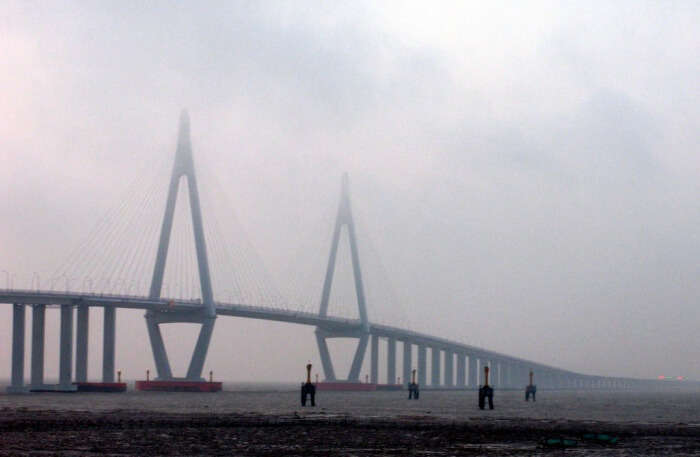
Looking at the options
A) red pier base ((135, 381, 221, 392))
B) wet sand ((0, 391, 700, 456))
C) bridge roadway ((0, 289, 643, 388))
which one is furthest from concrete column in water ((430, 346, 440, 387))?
wet sand ((0, 391, 700, 456))

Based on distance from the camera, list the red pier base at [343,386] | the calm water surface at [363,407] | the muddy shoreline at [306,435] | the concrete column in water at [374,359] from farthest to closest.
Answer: the concrete column in water at [374,359] → the red pier base at [343,386] → the calm water surface at [363,407] → the muddy shoreline at [306,435]

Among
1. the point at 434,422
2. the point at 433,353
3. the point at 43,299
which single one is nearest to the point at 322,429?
the point at 434,422

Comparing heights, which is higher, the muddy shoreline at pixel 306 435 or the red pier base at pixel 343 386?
the muddy shoreline at pixel 306 435

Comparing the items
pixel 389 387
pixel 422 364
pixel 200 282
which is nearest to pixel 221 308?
pixel 200 282

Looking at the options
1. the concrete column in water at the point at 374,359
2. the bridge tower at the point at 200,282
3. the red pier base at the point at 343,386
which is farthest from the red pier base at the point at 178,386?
the concrete column in water at the point at 374,359

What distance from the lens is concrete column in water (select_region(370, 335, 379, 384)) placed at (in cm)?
15812

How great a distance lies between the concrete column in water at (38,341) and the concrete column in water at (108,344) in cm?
733

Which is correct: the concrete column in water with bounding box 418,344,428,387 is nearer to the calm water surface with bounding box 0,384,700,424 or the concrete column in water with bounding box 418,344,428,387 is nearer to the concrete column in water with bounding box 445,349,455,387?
the concrete column in water with bounding box 445,349,455,387

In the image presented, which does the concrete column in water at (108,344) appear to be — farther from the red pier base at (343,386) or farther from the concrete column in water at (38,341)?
the red pier base at (343,386)

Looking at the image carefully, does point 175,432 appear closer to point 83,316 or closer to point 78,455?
point 78,455

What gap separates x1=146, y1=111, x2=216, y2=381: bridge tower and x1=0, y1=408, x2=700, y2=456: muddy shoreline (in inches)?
1918

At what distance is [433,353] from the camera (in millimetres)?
188875

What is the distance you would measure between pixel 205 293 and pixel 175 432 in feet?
230

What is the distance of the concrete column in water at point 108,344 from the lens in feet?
333
